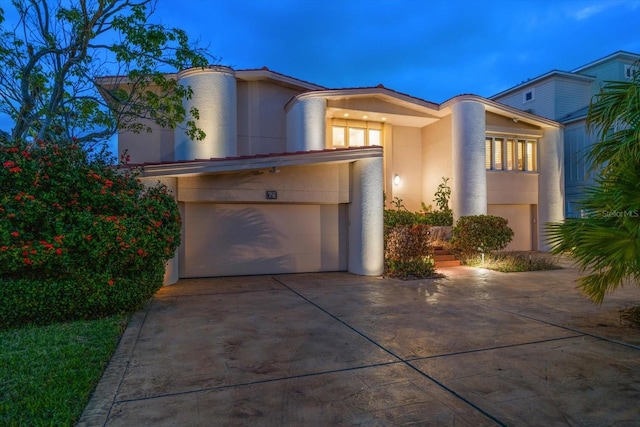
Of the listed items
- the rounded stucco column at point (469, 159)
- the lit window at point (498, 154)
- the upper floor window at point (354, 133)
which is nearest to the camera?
the rounded stucco column at point (469, 159)

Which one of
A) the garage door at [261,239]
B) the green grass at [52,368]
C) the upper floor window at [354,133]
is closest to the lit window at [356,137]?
the upper floor window at [354,133]

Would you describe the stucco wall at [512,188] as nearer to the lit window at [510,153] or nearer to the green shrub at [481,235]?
the lit window at [510,153]

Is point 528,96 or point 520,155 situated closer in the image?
point 520,155

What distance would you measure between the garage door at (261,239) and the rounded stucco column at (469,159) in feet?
16.0

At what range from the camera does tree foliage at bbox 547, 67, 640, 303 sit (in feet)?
14.1

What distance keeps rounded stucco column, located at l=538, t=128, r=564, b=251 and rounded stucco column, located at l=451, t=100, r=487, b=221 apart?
12.5 feet

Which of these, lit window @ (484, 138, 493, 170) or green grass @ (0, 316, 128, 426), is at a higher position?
lit window @ (484, 138, 493, 170)

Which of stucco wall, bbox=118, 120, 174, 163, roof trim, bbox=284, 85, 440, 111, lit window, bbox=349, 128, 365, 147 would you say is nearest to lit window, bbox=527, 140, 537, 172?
roof trim, bbox=284, 85, 440, 111

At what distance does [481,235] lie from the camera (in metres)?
11.5

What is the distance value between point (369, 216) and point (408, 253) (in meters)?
1.48

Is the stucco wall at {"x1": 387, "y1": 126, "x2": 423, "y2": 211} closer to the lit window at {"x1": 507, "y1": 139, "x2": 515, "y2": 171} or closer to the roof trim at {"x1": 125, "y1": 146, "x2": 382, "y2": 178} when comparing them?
the lit window at {"x1": 507, "y1": 139, "x2": 515, "y2": 171}

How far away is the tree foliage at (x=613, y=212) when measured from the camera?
4289mm

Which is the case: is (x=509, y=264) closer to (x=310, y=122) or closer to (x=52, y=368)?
(x=310, y=122)

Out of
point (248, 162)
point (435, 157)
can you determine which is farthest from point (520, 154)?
point (248, 162)
